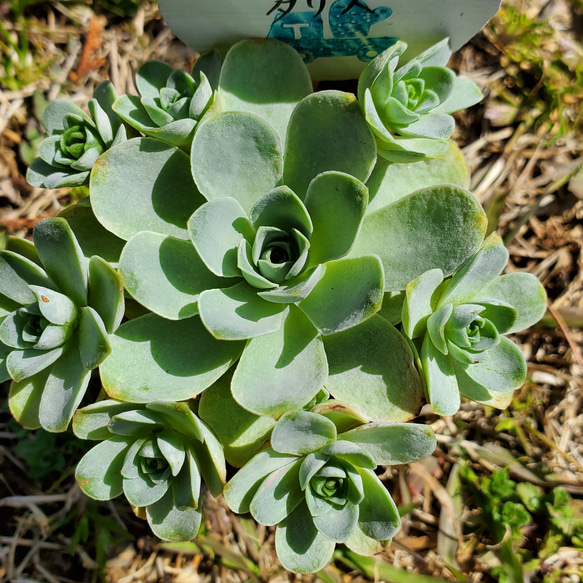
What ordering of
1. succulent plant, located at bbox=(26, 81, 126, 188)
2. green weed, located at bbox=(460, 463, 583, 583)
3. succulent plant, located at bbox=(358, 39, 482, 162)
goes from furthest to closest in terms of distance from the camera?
1. green weed, located at bbox=(460, 463, 583, 583)
2. succulent plant, located at bbox=(26, 81, 126, 188)
3. succulent plant, located at bbox=(358, 39, 482, 162)

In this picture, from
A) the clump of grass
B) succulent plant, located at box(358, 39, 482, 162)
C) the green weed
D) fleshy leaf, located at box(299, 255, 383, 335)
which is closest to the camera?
fleshy leaf, located at box(299, 255, 383, 335)

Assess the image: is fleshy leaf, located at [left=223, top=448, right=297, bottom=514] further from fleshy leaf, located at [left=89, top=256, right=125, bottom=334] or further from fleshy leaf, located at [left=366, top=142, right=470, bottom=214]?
fleshy leaf, located at [left=366, top=142, right=470, bottom=214]

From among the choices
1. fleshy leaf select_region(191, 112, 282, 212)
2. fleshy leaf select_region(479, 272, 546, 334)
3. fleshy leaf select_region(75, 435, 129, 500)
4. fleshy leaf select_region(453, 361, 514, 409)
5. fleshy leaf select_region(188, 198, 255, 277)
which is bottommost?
fleshy leaf select_region(75, 435, 129, 500)

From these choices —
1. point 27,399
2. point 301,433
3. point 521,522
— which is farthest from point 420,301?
point 521,522

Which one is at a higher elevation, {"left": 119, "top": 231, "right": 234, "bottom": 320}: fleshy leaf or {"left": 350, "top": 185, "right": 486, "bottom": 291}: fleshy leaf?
{"left": 350, "top": 185, "right": 486, "bottom": 291}: fleshy leaf

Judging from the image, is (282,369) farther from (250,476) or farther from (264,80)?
(264,80)

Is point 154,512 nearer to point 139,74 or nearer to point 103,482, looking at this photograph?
point 103,482

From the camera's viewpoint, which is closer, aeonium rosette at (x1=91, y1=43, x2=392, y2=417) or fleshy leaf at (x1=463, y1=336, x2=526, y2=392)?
aeonium rosette at (x1=91, y1=43, x2=392, y2=417)

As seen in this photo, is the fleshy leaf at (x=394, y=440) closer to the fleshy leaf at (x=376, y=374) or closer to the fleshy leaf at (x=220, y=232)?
the fleshy leaf at (x=376, y=374)

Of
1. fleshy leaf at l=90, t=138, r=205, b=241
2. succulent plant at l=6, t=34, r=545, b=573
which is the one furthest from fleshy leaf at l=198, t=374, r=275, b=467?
fleshy leaf at l=90, t=138, r=205, b=241
